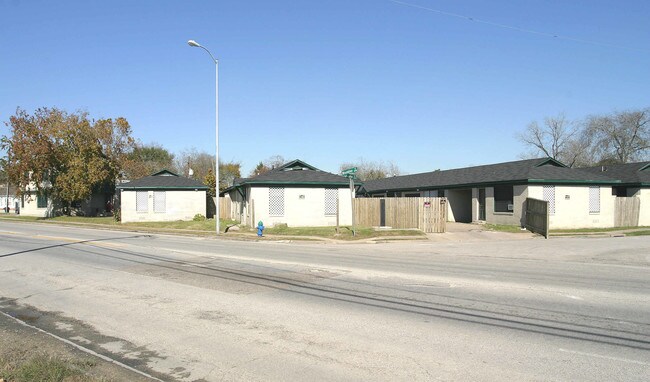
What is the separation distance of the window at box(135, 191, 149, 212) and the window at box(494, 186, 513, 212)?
2598cm

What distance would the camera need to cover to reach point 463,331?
6.68 metres

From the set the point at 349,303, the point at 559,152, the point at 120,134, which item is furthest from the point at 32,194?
the point at 559,152

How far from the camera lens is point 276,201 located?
29.3 m

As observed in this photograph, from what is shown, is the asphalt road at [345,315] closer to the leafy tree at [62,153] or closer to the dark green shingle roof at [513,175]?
the dark green shingle roof at [513,175]

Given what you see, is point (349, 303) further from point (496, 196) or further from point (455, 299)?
point (496, 196)

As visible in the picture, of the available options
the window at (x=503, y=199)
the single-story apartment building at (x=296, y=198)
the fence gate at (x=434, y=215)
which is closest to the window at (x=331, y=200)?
the single-story apartment building at (x=296, y=198)

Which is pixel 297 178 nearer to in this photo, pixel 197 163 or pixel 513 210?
pixel 513 210

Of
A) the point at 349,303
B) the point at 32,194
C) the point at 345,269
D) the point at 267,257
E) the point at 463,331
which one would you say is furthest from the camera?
the point at 32,194

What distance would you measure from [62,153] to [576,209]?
1703 inches

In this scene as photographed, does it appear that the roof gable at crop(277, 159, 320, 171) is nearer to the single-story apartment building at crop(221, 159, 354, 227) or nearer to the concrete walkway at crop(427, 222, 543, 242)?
the single-story apartment building at crop(221, 159, 354, 227)

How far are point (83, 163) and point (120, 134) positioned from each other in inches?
248

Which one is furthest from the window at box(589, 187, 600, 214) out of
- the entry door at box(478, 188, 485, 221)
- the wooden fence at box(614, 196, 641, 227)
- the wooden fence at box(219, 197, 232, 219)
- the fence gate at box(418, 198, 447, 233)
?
the wooden fence at box(219, 197, 232, 219)

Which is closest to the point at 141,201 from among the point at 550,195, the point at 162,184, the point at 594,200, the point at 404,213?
the point at 162,184

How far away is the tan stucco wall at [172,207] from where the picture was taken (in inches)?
1441
